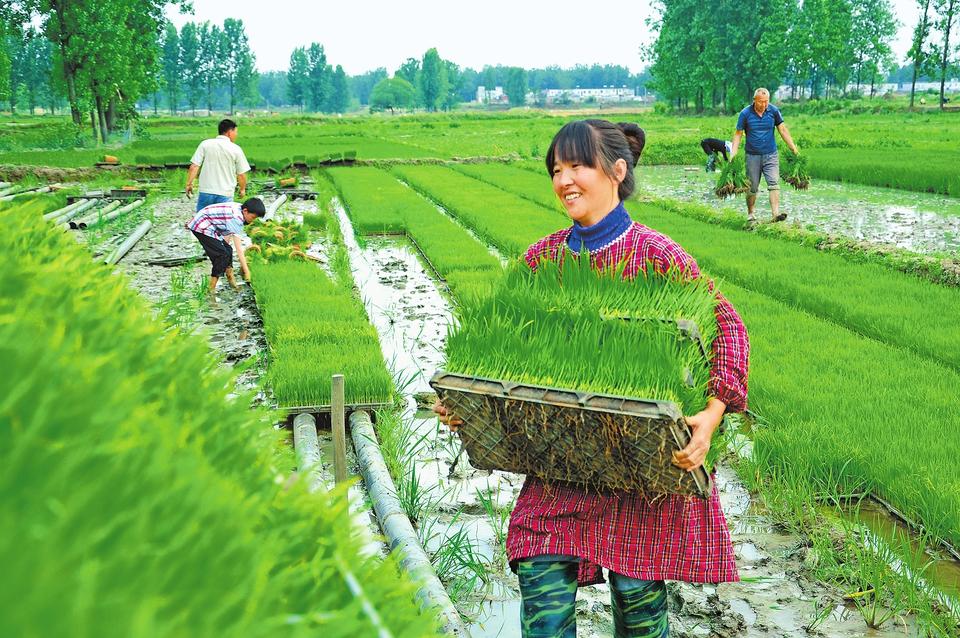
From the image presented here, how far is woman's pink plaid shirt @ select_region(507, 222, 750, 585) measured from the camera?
2.30m

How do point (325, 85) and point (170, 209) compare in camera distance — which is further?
point (325, 85)

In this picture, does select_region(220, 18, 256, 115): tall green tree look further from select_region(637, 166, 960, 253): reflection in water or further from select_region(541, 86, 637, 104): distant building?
select_region(637, 166, 960, 253): reflection in water

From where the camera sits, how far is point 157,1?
36781 millimetres

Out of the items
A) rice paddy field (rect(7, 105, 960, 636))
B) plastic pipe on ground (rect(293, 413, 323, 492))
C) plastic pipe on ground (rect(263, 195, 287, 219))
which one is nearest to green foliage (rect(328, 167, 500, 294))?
rice paddy field (rect(7, 105, 960, 636))

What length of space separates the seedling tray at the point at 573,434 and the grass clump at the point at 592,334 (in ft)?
0.34

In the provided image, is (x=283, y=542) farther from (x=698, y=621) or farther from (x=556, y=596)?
(x=698, y=621)

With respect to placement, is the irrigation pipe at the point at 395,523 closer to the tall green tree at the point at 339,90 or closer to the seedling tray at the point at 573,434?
the seedling tray at the point at 573,434

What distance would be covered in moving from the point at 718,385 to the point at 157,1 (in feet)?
128

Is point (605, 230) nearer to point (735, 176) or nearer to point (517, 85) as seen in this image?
point (735, 176)

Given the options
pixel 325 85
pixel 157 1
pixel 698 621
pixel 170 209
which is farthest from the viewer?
pixel 325 85

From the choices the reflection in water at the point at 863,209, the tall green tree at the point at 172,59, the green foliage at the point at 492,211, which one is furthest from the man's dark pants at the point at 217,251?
the tall green tree at the point at 172,59

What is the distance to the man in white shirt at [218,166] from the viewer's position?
853 cm

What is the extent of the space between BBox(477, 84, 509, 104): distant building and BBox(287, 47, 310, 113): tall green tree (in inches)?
1467

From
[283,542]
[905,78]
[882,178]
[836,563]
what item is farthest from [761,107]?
[905,78]
